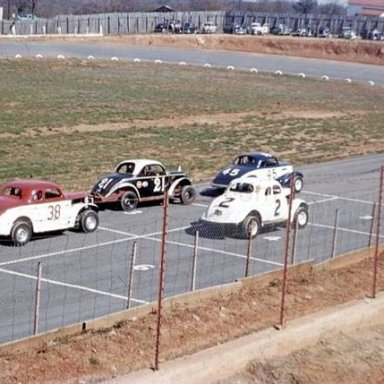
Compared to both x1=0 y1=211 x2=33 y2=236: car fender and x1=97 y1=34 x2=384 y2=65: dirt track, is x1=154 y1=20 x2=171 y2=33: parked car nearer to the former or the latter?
x1=97 y1=34 x2=384 y2=65: dirt track

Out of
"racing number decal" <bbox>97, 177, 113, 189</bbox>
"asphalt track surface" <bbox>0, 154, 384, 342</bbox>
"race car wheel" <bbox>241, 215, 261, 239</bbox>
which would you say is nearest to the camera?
"asphalt track surface" <bbox>0, 154, 384, 342</bbox>

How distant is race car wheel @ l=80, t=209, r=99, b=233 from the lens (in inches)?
973

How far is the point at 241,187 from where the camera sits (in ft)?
86.2

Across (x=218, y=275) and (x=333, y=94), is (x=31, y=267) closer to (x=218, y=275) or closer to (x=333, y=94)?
(x=218, y=275)

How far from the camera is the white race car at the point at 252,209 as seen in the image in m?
24.3

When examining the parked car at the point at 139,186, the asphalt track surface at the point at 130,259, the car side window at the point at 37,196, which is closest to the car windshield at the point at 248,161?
the asphalt track surface at the point at 130,259

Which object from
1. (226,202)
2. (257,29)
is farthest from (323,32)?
(226,202)

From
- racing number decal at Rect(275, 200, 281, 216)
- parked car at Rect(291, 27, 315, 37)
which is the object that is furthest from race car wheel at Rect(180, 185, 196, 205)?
parked car at Rect(291, 27, 315, 37)

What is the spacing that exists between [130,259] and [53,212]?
341cm

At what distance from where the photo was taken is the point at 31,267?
20797 mm

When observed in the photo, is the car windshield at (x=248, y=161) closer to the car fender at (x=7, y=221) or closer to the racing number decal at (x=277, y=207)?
the racing number decal at (x=277, y=207)

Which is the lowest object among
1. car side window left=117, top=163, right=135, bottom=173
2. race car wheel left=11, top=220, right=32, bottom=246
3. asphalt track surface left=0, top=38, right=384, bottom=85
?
asphalt track surface left=0, top=38, right=384, bottom=85

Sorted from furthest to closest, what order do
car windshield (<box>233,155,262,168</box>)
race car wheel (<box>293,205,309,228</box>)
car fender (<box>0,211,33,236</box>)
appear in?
car windshield (<box>233,155,262,168</box>) → race car wheel (<box>293,205,309,228</box>) → car fender (<box>0,211,33,236</box>)

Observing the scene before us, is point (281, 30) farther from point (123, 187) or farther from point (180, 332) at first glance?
point (180, 332)
